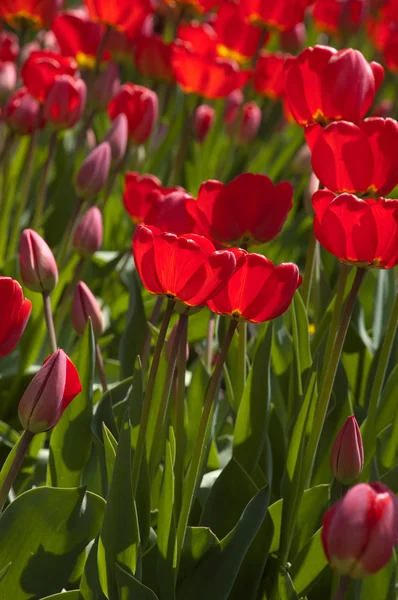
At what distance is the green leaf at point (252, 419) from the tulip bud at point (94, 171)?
1.91ft

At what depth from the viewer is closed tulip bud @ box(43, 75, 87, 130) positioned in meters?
1.82

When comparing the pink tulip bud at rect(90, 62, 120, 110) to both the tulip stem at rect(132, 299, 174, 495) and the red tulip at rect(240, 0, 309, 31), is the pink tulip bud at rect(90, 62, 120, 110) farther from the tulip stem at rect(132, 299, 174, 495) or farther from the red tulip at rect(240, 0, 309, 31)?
the tulip stem at rect(132, 299, 174, 495)

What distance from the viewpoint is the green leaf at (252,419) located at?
123 centimetres

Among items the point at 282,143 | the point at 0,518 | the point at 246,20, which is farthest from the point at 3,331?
the point at 282,143

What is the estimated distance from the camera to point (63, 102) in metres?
1.83

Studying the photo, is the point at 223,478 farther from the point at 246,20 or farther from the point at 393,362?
the point at 246,20

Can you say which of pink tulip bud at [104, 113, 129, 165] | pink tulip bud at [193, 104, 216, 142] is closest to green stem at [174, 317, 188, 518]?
pink tulip bud at [104, 113, 129, 165]

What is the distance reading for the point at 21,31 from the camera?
2244 mm

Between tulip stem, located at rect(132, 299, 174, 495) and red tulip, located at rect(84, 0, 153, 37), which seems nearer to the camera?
tulip stem, located at rect(132, 299, 174, 495)

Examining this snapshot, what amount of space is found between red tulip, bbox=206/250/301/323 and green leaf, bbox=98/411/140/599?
0.55 ft

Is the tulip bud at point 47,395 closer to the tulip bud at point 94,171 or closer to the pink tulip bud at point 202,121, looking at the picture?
the tulip bud at point 94,171

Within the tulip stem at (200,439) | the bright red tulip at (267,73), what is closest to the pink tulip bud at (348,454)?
the tulip stem at (200,439)

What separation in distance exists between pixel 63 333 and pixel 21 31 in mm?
899

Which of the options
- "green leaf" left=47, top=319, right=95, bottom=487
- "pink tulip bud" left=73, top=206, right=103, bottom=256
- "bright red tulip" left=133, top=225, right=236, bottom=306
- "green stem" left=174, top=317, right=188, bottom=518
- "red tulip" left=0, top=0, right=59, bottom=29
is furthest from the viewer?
"red tulip" left=0, top=0, right=59, bottom=29
